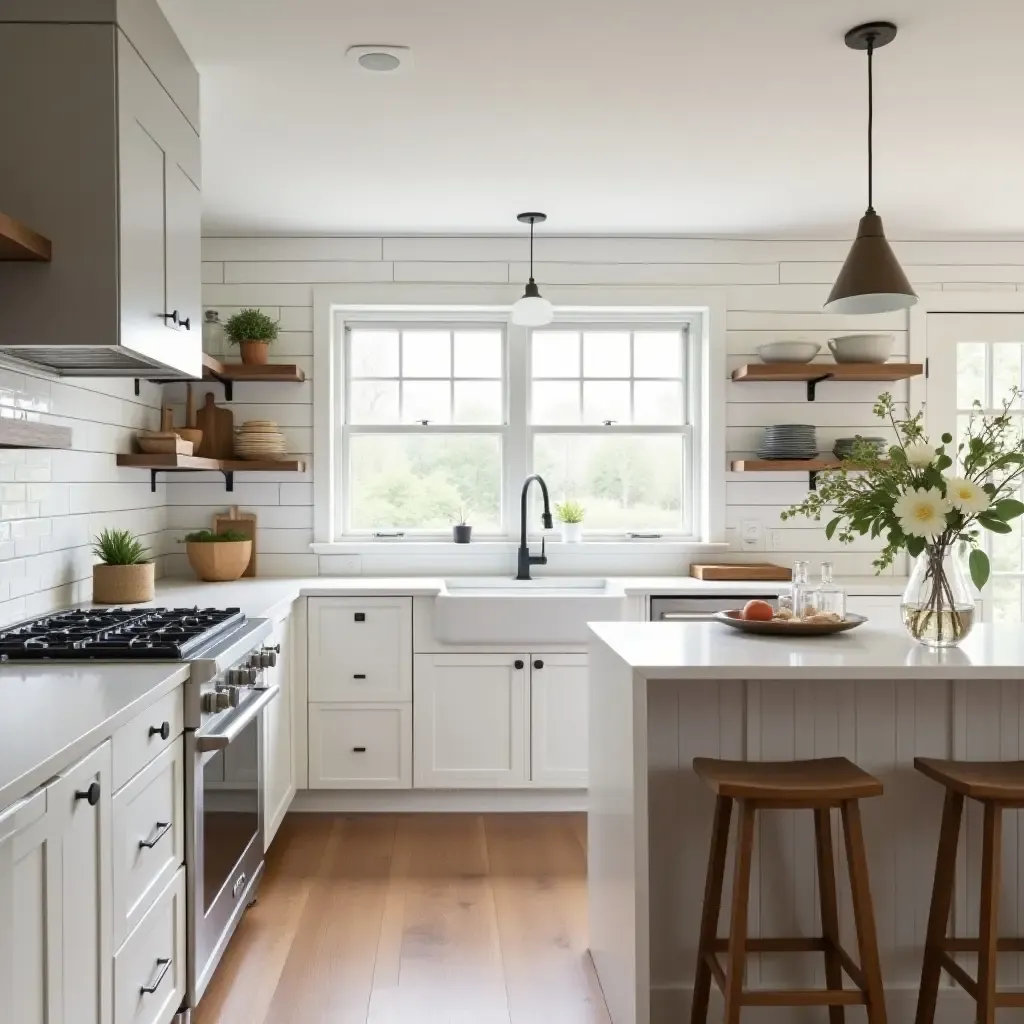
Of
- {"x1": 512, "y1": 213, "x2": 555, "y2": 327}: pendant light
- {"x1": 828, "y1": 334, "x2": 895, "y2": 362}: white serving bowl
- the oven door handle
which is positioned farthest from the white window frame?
the oven door handle

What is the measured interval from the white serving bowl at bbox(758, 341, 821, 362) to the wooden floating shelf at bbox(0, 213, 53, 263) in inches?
125

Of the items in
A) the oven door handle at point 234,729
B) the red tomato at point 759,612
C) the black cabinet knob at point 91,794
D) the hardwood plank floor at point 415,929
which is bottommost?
the hardwood plank floor at point 415,929

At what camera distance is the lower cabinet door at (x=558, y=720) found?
13.2ft

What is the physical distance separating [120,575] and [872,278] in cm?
256

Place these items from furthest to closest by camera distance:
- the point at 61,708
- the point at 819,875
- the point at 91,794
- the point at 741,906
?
the point at 819,875 → the point at 741,906 → the point at 61,708 → the point at 91,794

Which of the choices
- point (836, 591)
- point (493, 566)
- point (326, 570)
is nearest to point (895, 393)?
point (493, 566)

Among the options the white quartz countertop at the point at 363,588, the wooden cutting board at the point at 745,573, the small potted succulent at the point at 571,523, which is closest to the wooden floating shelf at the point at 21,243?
the white quartz countertop at the point at 363,588

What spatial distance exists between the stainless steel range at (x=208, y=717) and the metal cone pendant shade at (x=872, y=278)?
189 cm

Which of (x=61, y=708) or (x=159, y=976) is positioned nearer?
(x=61, y=708)

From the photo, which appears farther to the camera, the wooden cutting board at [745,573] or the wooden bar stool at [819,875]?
the wooden cutting board at [745,573]

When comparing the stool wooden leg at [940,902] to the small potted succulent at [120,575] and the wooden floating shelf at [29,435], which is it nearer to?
the wooden floating shelf at [29,435]

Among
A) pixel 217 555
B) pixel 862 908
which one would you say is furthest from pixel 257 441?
pixel 862 908

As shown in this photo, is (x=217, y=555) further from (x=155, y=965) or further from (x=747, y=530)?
(x=747, y=530)

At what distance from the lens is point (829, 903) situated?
221cm
